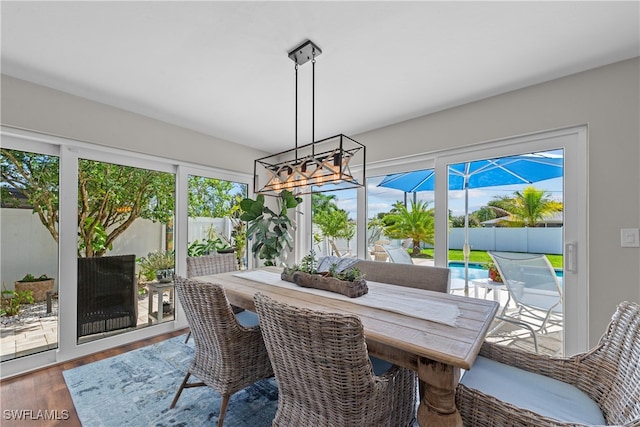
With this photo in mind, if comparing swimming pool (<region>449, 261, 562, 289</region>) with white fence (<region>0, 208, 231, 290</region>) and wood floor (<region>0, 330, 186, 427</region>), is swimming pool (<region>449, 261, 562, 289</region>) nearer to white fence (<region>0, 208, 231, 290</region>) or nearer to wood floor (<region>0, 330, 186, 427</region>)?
wood floor (<region>0, 330, 186, 427</region>)

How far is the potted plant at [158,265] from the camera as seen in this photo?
Result: 9.87 feet

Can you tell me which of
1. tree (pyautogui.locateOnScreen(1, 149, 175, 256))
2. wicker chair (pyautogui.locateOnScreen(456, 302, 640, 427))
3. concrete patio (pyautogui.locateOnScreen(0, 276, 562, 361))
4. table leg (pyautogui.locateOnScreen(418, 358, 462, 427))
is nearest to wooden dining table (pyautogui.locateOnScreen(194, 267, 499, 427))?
table leg (pyautogui.locateOnScreen(418, 358, 462, 427))

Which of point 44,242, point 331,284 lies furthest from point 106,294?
point 331,284

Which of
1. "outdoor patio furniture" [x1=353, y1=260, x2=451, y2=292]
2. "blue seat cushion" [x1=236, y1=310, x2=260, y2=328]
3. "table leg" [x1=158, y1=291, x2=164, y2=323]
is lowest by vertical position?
"table leg" [x1=158, y1=291, x2=164, y2=323]

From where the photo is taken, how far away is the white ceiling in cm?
150

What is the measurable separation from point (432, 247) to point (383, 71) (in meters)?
1.82

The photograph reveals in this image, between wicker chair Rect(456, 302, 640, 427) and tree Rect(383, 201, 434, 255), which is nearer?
wicker chair Rect(456, 302, 640, 427)

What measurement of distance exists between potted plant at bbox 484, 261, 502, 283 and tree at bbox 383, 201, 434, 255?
1.84 feet

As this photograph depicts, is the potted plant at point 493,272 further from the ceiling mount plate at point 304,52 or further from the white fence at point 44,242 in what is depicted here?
the ceiling mount plate at point 304,52

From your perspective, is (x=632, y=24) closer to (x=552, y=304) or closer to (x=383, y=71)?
(x=383, y=71)

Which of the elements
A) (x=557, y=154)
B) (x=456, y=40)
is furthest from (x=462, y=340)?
(x=557, y=154)

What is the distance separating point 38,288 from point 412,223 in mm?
3602

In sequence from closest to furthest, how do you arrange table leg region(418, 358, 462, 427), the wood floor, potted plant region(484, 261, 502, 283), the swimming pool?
table leg region(418, 358, 462, 427) < the wood floor < potted plant region(484, 261, 502, 283) < the swimming pool

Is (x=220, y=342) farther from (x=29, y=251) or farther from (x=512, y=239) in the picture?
(x=512, y=239)
